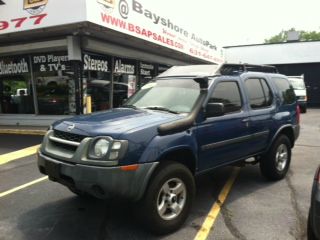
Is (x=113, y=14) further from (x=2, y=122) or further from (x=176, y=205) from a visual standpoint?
(x=176, y=205)

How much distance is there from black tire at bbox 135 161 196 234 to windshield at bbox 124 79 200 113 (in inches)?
34.3

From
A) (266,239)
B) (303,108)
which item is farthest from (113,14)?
(303,108)

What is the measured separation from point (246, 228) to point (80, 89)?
9.20 meters

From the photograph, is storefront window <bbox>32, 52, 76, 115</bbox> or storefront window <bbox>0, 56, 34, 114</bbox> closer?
storefront window <bbox>32, 52, 76, 115</bbox>

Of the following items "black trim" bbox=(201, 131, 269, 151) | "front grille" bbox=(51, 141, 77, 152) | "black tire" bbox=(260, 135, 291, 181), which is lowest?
"black tire" bbox=(260, 135, 291, 181)

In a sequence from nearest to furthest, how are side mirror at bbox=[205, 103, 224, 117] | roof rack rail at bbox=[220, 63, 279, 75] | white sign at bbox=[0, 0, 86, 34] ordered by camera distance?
side mirror at bbox=[205, 103, 224, 117], roof rack rail at bbox=[220, 63, 279, 75], white sign at bbox=[0, 0, 86, 34]

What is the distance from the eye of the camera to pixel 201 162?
5.04 meters

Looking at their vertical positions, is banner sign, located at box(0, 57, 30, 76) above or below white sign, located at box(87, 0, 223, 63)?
below

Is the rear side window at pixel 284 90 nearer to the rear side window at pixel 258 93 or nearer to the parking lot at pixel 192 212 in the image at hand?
the rear side window at pixel 258 93

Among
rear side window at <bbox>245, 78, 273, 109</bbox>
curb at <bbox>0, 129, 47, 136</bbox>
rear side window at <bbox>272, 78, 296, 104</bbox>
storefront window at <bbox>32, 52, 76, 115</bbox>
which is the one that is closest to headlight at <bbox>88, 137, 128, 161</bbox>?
rear side window at <bbox>245, 78, 273, 109</bbox>

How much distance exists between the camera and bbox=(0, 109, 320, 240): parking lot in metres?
4.50

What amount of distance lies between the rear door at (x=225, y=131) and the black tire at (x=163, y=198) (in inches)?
17.9

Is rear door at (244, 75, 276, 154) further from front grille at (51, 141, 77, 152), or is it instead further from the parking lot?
front grille at (51, 141, 77, 152)

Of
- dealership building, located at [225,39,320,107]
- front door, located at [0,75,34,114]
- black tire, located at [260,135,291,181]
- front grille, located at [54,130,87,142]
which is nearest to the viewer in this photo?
front grille, located at [54,130,87,142]
